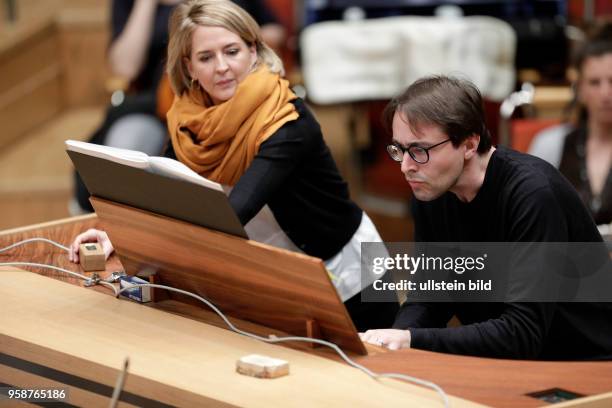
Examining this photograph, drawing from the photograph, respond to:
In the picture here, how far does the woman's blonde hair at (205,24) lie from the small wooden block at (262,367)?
967 millimetres

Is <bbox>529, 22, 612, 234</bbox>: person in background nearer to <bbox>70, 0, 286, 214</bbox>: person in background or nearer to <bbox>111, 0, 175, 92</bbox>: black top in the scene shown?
<bbox>70, 0, 286, 214</bbox>: person in background

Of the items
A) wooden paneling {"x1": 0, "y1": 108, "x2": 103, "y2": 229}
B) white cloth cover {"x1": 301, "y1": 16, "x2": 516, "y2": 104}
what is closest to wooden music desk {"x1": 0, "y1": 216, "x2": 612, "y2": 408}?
white cloth cover {"x1": 301, "y1": 16, "x2": 516, "y2": 104}

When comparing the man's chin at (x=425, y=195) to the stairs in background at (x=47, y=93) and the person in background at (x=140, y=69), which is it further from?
the stairs in background at (x=47, y=93)

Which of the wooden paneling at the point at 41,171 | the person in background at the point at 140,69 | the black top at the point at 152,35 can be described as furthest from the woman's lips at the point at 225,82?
the wooden paneling at the point at 41,171

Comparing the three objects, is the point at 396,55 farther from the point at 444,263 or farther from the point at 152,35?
the point at 444,263

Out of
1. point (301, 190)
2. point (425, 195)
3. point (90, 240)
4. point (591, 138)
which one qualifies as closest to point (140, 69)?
point (591, 138)

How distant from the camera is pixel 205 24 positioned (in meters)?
2.72

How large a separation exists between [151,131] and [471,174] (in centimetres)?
233

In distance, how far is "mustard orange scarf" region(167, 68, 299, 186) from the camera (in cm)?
265

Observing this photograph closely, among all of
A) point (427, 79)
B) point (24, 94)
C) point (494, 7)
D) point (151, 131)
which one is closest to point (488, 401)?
point (427, 79)

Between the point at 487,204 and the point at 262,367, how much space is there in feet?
2.05

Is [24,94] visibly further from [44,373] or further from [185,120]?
[44,373]

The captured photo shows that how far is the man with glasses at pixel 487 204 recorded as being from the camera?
219 cm

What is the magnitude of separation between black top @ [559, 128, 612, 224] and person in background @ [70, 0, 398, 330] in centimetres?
106
